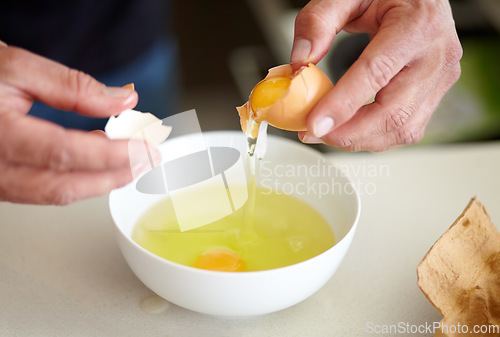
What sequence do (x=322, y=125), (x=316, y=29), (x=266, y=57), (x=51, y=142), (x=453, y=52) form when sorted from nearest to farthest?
1. (x=51, y=142)
2. (x=322, y=125)
3. (x=316, y=29)
4. (x=453, y=52)
5. (x=266, y=57)

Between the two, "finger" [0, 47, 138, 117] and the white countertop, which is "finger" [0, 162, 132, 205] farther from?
the white countertop

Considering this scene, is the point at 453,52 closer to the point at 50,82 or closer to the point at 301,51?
the point at 301,51

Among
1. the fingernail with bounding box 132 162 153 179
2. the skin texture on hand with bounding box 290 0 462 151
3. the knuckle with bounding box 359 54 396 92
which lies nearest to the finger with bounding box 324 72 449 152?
the skin texture on hand with bounding box 290 0 462 151

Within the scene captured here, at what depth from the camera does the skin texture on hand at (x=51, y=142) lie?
762 millimetres

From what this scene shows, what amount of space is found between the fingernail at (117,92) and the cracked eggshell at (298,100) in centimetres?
25

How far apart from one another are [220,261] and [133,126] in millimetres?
316

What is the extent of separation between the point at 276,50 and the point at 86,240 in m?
2.02

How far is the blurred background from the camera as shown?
7.79 ft

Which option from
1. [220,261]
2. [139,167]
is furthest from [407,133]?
[139,167]

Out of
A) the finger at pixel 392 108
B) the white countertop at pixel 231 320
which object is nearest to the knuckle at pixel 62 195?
the white countertop at pixel 231 320

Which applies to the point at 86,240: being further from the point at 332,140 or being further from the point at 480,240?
the point at 480,240

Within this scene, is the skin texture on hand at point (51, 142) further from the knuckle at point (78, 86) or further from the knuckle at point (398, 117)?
the knuckle at point (398, 117)

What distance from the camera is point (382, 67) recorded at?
96 cm

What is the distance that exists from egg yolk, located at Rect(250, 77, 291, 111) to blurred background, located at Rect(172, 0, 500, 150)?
1.46 m
